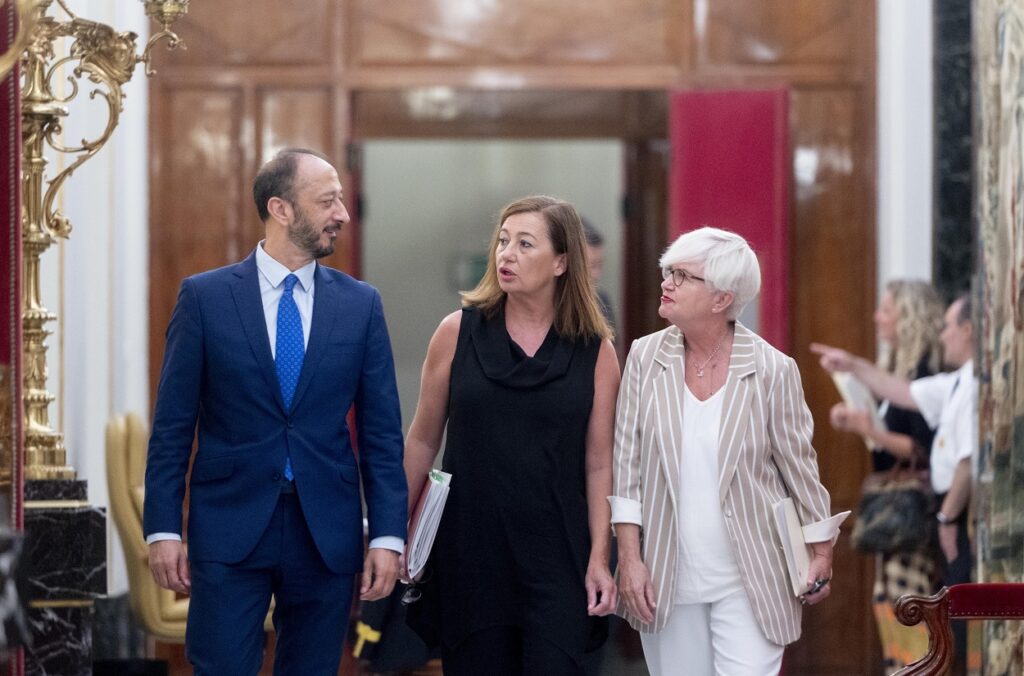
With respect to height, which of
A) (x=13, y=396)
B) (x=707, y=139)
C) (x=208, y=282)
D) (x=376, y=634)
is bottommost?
(x=376, y=634)

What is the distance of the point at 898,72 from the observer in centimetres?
813

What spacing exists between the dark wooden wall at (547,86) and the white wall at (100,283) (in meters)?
0.14

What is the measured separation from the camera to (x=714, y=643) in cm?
391

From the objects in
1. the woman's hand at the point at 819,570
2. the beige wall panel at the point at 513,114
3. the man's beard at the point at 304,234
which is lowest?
the woman's hand at the point at 819,570

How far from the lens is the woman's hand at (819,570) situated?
3.95m

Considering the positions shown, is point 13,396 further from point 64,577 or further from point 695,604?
point 695,604

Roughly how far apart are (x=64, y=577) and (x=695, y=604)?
2.10 m

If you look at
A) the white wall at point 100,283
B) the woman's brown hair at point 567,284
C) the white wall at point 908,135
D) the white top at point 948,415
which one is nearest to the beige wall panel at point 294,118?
the white wall at point 100,283

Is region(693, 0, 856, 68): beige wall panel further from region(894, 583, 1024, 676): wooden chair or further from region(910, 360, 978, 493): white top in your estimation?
region(894, 583, 1024, 676): wooden chair

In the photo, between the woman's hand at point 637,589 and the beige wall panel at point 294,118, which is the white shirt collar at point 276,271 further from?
the beige wall panel at point 294,118

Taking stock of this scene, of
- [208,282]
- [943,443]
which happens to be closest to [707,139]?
[943,443]

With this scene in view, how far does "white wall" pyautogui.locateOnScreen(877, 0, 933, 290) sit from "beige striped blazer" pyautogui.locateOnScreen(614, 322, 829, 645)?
14.0ft

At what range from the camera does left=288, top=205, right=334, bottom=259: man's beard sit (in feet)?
12.7

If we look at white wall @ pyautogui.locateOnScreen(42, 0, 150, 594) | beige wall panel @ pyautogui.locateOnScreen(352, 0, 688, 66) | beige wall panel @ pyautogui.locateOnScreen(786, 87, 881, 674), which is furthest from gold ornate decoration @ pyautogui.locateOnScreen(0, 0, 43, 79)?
beige wall panel @ pyautogui.locateOnScreen(786, 87, 881, 674)
